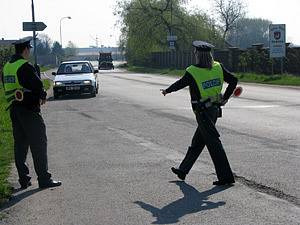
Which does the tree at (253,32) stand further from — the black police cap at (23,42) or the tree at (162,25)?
the black police cap at (23,42)

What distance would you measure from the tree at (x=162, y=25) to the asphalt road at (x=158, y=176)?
6086 cm

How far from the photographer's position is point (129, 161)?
9609 millimetres

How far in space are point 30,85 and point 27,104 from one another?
266 mm

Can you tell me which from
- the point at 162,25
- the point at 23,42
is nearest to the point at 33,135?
the point at 23,42

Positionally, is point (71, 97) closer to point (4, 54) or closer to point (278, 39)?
point (4, 54)

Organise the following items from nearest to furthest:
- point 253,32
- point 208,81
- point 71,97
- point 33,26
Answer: point 208,81 < point 71,97 < point 33,26 < point 253,32

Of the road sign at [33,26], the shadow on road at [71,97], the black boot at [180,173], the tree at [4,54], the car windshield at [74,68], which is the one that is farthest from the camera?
the tree at [4,54]

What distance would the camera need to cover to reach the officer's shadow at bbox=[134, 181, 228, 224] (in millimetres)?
6143

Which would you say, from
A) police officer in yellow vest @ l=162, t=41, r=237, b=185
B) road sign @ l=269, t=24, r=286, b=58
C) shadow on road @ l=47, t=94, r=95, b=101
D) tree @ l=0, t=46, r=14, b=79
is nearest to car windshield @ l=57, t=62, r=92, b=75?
shadow on road @ l=47, t=94, r=95, b=101

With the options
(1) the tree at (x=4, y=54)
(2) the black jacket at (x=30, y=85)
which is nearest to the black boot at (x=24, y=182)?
(2) the black jacket at (x=30, y=85)

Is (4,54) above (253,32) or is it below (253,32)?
below

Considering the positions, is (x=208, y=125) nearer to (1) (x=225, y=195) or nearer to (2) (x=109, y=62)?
(1) (x=225, y=195)

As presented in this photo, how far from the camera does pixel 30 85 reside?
304 inches

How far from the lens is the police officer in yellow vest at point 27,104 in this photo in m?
7.75
